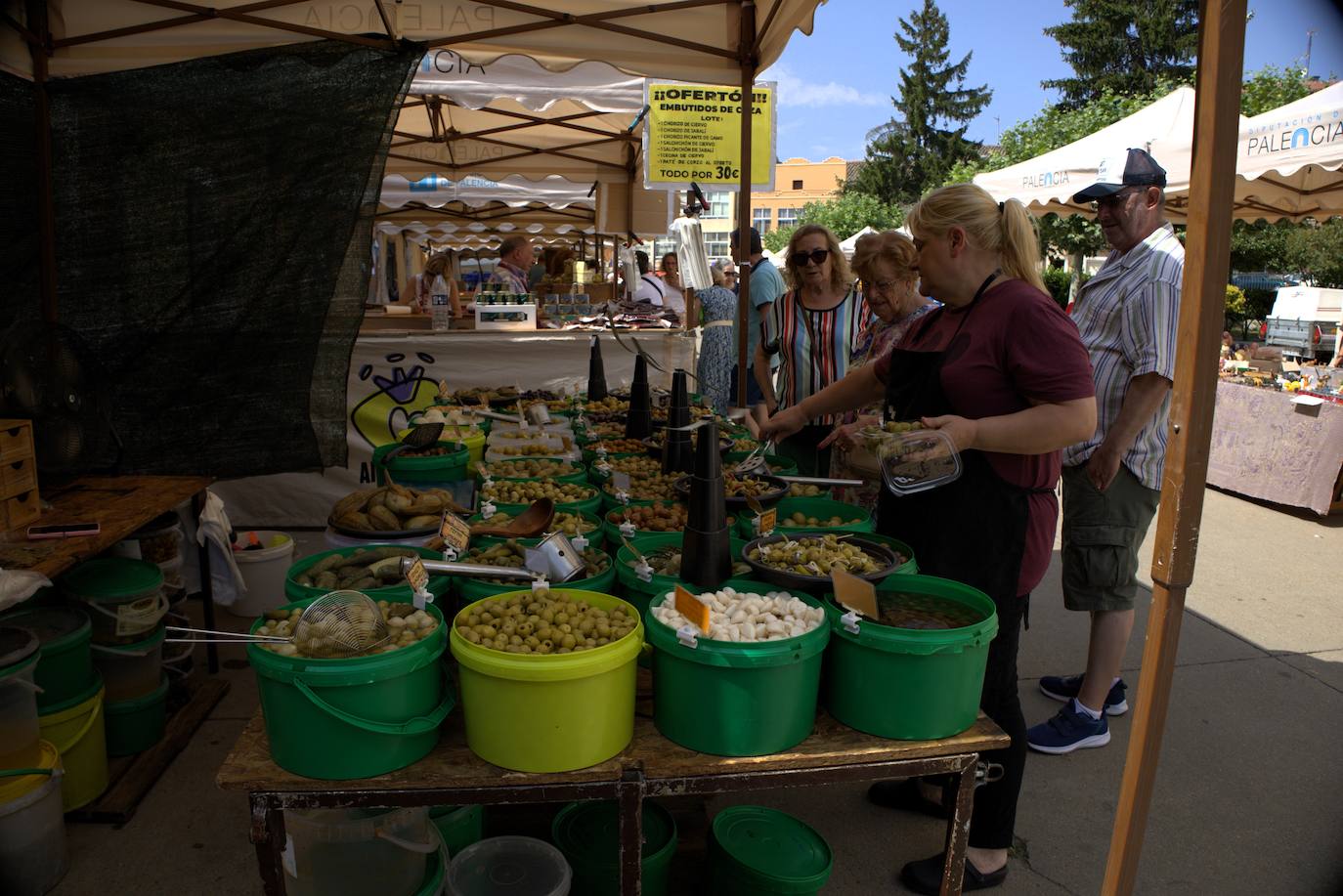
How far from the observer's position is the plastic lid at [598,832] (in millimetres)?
2232

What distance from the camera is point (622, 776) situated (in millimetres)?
1661

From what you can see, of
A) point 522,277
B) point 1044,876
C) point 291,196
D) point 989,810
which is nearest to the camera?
point 989,810

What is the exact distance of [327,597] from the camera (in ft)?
5.68

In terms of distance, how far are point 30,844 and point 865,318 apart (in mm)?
3882

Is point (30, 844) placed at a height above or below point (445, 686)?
below

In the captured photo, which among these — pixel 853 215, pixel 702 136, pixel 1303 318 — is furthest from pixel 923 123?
pixel 702 136

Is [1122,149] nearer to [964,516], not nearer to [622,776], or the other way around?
[964,516]

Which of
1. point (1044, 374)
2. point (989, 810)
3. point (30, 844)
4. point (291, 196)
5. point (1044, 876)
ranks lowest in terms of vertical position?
point (1044, 876)

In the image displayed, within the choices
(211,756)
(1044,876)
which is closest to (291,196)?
(211,756)

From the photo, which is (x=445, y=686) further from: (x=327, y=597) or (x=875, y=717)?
(x=875, y=717)

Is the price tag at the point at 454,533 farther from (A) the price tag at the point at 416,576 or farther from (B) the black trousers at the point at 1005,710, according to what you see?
(B) the black trousers at the point at 1005,710

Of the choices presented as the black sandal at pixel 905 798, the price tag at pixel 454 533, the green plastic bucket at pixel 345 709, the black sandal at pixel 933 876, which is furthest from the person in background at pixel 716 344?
the green plastic bucket at pixel 345 709

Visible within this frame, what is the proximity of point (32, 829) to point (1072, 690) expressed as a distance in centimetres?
406

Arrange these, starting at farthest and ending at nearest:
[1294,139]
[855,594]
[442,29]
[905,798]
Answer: [1294,139]
[442,29]
[905,798]
[855,594]
